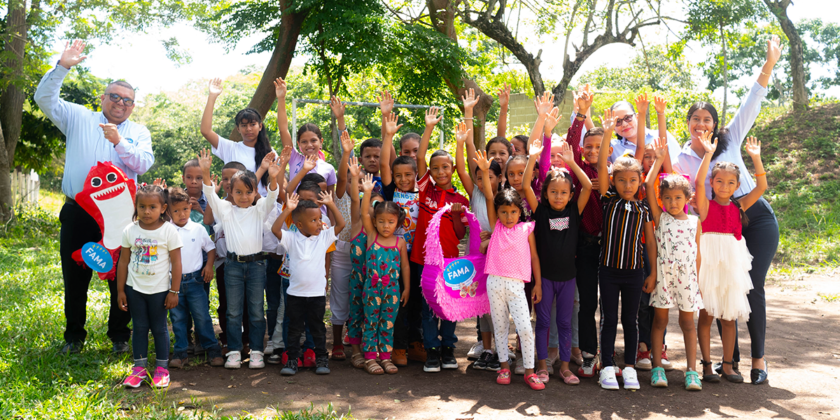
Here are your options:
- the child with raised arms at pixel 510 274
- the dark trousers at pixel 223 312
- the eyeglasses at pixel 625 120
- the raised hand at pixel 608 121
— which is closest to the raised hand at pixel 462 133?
the child with raised arms at pixel 510 274

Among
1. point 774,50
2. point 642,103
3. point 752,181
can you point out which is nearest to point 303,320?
point 642,103

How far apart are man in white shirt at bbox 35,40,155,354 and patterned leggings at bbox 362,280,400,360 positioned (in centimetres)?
184

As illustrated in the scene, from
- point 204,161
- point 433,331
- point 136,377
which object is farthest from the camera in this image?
point 433,331

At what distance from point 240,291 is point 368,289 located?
3.13 feet

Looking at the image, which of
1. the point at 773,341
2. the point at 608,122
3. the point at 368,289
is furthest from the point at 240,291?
the point at 773,341

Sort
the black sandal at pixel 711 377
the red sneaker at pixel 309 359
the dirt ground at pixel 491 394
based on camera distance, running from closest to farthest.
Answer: the dirt ground at pixel 491 394, the black sandal at pixel 711 377, the red sneaker at pixel 309 359

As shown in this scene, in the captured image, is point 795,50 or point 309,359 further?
point 795,50

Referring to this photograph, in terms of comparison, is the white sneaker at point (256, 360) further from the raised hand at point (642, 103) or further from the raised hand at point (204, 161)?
the raised hand at point (642, 103)

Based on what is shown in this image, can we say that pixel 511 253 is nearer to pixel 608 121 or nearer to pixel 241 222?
pixel 608 121

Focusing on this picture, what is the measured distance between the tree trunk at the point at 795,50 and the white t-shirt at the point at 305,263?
1466cm

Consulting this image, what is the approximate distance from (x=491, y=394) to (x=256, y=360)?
175 centimetres

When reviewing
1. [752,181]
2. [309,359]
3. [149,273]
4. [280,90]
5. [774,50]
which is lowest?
[309,359]

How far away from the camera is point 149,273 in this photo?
12.3 ft

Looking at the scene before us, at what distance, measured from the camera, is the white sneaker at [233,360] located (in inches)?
162
